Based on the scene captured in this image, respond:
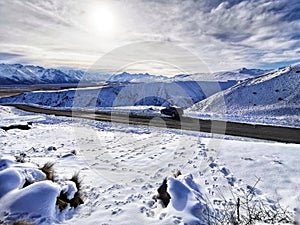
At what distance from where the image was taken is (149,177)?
7.24m

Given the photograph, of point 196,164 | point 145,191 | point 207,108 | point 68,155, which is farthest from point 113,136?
point 207,108

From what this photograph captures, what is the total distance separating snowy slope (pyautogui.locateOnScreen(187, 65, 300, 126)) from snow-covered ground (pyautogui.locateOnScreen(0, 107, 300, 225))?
13673 millimetres

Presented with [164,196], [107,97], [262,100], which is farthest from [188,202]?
[107,97]

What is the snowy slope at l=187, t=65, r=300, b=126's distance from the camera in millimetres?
23484

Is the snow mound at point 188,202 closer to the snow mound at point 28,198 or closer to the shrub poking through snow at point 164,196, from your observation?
the shrub poking through snow at point 164,196

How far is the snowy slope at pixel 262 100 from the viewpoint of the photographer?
2348 centimetres

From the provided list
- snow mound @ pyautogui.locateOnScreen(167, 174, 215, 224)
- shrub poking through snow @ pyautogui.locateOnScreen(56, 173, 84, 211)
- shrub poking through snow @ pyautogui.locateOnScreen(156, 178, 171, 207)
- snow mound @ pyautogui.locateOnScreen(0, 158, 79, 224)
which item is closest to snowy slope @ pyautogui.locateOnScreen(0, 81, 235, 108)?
shrub poking through snow @ pyautogui.locateOnScreen(56, 173, 84, 211)

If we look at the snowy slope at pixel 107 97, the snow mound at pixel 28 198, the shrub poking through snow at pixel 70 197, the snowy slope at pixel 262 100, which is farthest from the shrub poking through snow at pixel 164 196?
the snowy slope at pixel 107 97

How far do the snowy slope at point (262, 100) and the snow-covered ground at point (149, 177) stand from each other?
13673mm

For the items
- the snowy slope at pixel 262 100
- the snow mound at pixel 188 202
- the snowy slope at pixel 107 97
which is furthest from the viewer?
the snowy slope at pixel 107 97

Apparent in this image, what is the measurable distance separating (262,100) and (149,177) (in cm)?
2486

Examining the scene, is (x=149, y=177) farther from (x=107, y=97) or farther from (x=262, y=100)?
(x=107, y=97)

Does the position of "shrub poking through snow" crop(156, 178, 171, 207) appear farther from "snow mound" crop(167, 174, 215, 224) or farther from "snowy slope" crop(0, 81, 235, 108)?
"snowy slope" crop(0, 81, 235, 108)

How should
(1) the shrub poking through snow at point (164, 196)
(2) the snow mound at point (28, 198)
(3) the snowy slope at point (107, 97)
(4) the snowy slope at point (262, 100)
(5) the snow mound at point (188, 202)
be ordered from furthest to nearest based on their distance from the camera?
(3) the snowy slope at point (107, 97) → (4) the snowy slope at point (262, 100) → (1) the shrub poking through snow at point (164, 196) → (5) the snow mound at point (188, 202) → (2) the snow mound at point (28, 198)
